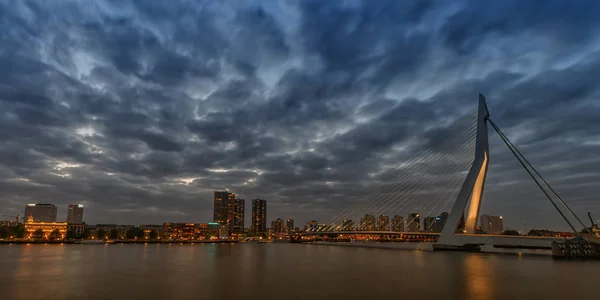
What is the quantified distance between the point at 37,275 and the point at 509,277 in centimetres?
4013

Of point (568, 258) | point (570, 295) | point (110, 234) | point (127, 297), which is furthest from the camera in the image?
point (110, 234)

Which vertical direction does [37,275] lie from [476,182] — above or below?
below

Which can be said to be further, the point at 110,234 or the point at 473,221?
the point at 110,234

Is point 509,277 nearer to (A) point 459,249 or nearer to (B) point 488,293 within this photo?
(B) point 488,293

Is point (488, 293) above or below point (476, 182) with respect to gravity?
below

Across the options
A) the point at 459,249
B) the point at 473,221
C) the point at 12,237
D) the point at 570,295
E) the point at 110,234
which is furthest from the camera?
the point at 110,234

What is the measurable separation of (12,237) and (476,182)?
188031mm

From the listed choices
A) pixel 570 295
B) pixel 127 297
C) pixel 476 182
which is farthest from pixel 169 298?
pixel 476 182

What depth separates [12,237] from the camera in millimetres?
165000

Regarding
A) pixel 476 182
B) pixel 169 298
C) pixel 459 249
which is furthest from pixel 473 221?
pixel 169 298

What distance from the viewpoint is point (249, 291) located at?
80.1 ft

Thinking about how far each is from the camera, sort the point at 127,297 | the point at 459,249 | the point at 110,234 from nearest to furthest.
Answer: the point at 127,297
the point at 459,249
the point at 110,234

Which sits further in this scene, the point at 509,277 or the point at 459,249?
the point at 459,249

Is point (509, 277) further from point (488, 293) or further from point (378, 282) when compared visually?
point (378, 282)
